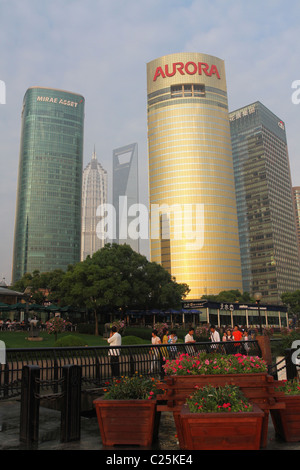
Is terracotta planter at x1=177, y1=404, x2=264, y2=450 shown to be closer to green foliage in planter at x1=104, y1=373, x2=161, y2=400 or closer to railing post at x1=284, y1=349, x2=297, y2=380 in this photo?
green foliage in planter at x1=104, y1=373, x2=161, y2=400

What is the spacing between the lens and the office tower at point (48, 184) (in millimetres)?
177625

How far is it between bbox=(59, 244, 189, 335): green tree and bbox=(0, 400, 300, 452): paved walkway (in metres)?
38.9

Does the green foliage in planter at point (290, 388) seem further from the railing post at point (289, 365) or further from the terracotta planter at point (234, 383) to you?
the railing post at point (289, 365)

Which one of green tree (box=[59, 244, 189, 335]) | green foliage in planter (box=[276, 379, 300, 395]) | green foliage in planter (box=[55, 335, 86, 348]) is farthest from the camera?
green tree (box=[59, 244, 189, 335])

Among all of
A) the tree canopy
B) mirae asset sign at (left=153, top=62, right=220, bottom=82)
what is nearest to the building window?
mirae asset sign at (left=153, top=62, right=220, bottom=82)

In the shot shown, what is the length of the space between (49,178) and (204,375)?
185139 mm

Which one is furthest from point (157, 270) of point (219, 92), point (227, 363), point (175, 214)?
point (219, 92)

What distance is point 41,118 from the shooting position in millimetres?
184000

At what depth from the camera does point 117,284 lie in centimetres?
5066

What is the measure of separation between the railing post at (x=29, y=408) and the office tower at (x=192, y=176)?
142767mm

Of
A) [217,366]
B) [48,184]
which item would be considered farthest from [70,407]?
[48,184]

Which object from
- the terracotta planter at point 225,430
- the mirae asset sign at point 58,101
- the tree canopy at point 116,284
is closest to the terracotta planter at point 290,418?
the terracotta planter at point 225,430

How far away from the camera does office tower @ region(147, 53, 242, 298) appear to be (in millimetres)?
149500
